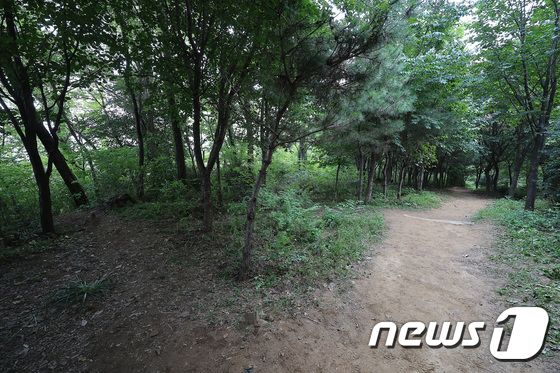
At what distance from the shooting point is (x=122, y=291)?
12.6ft

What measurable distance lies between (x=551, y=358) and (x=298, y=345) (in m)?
2.64

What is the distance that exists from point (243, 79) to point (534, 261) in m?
6.64

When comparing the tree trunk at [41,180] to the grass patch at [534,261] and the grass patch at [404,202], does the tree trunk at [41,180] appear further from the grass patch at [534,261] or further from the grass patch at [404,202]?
the grass patch at [404,202]

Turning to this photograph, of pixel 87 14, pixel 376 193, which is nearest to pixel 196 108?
pixel 87 14

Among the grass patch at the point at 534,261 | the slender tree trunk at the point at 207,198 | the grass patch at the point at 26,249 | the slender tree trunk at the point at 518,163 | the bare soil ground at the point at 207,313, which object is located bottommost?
the bare soil ground at the point at 207,313

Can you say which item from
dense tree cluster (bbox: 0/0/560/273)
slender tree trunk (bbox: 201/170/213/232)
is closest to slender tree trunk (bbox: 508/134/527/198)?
dense tree cluster (bbox: 0/0/560/273)

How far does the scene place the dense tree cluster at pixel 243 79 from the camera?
11.8 feet

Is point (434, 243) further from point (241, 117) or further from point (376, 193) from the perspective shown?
point (376, 193)

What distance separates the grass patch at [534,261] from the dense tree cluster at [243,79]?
101 inches

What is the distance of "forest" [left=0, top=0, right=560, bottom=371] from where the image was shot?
3.50m

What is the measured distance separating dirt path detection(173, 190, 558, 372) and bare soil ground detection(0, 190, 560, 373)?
0.01 m

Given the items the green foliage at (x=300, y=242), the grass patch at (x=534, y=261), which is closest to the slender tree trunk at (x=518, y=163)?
the grass patch at (x=534, y=261)

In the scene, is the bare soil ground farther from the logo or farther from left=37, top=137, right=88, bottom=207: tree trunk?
left=37, top=137, right=88, bottom=207: tree trunk

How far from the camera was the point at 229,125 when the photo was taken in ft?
19.2
